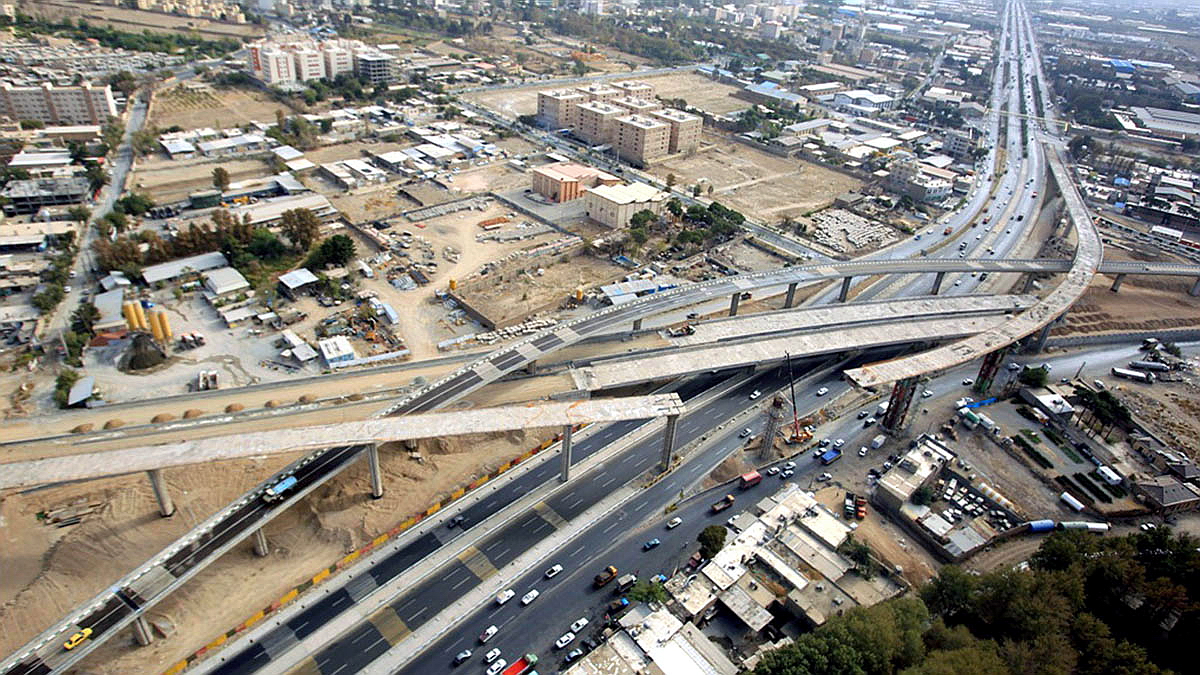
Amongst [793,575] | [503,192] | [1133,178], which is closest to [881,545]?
[793,575]

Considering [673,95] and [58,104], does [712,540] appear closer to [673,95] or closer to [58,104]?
[58,104]

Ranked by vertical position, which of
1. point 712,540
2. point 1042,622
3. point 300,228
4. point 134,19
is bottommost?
point 712,540

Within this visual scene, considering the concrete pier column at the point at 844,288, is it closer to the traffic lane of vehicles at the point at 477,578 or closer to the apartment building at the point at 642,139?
the traffic lane of vehicles at the point at 477,578

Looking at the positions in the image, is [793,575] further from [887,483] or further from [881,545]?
[887,483]

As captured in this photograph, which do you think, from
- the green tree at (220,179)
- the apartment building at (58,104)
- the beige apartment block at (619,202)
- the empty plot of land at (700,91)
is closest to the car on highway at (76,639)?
the beige apartment block at (619,202)

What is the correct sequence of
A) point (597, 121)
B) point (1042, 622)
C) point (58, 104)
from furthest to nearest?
1. point (597, 121)
2. point (58, 104)
3. point (1042, 622)

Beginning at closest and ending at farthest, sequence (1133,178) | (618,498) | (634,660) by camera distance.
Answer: (634,660)
(618,498)
(1133,178)

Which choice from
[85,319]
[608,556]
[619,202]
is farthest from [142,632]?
[619,202]
